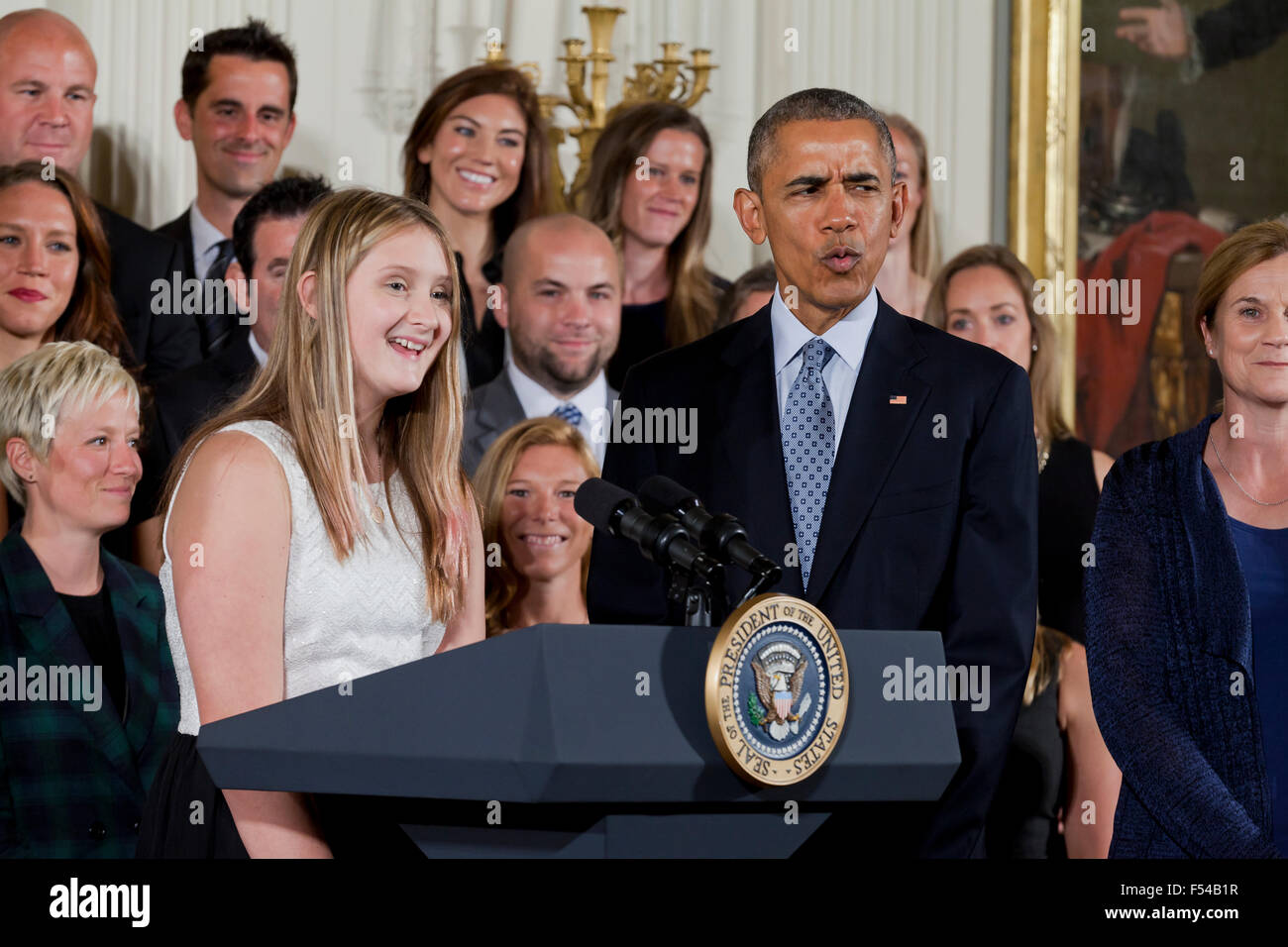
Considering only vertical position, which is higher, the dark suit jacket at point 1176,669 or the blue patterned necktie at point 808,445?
the blue patterned necktie at point 808,445

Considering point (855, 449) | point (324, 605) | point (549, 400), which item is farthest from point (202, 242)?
point (855, 449)

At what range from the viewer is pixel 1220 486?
268 cm

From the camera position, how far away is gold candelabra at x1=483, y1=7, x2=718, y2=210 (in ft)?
18.5

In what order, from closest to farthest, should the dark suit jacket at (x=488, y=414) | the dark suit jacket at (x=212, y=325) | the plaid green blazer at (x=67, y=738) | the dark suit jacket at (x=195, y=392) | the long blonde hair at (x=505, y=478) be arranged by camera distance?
the plaid green blazer at (x=67, y=738) → the long blonde hair at (x=505, y=478) → the dark suit jacket at (x=195, y=392) → the dark suit jacket at (x=488, y=414) → the dark suit jacket at (x=212, y=325)

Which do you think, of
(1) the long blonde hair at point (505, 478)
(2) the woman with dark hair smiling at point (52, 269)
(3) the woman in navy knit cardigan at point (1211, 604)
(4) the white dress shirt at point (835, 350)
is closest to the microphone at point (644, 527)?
(4) the white dress shirt at point (835, 350)

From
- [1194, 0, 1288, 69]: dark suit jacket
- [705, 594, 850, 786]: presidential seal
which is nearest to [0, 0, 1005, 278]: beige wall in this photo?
[1194, 0, 1288, 69]: dark suit jacket

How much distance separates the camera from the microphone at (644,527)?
69.1 inches

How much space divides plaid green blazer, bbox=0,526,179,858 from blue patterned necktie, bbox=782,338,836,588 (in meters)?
1.65

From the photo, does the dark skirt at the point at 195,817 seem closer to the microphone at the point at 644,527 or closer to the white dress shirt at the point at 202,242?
the microphone at the point at 644,527

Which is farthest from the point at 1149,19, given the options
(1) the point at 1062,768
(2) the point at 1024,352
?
(1) the point at 1062,768

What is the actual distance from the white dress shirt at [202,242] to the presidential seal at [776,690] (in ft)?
11.9

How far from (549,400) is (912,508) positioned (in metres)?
2.37

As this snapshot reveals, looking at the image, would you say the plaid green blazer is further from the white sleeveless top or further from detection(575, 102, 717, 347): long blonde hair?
detection(575, 102, 717, 347): long blonde hair

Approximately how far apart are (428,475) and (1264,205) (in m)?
4.75
